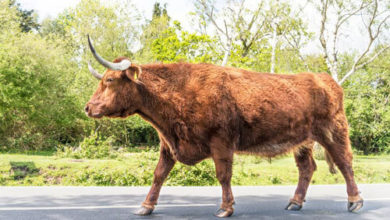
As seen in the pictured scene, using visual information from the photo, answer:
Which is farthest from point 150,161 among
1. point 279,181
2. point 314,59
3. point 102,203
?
point 314,59

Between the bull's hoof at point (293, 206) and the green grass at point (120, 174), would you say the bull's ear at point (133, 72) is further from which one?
the green grass at point (120, 174)

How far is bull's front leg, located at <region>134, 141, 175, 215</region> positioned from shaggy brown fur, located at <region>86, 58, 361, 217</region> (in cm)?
1

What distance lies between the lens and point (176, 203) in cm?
713

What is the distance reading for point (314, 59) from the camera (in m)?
39.9

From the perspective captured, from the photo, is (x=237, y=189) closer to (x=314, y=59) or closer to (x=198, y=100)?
(x=198, y=100)

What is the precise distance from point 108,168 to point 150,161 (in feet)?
4.51

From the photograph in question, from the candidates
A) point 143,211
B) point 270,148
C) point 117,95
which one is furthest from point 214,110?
point 143,211

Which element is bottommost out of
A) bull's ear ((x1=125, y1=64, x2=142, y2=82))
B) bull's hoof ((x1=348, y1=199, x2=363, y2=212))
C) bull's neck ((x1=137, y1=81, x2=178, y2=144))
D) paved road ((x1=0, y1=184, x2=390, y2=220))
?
paved road ((x1=0, y1=184, x2=390, y2=220))

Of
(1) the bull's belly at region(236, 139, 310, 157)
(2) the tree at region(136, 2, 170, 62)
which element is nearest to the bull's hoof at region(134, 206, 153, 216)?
(1) the bull's belly at region(236, 139, 310, 157)

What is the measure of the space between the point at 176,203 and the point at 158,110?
194 centimetres

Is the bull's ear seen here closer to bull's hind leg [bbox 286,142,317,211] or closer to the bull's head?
the bull's head

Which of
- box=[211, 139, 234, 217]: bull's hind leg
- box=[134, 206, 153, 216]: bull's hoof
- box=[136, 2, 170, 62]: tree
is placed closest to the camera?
box=[211, 139, 234, 217]: bull's hind leg

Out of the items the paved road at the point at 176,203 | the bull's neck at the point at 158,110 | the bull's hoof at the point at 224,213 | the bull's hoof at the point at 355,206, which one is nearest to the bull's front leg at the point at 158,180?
the paved road at the point at 176,203

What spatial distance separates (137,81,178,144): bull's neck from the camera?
599cm
